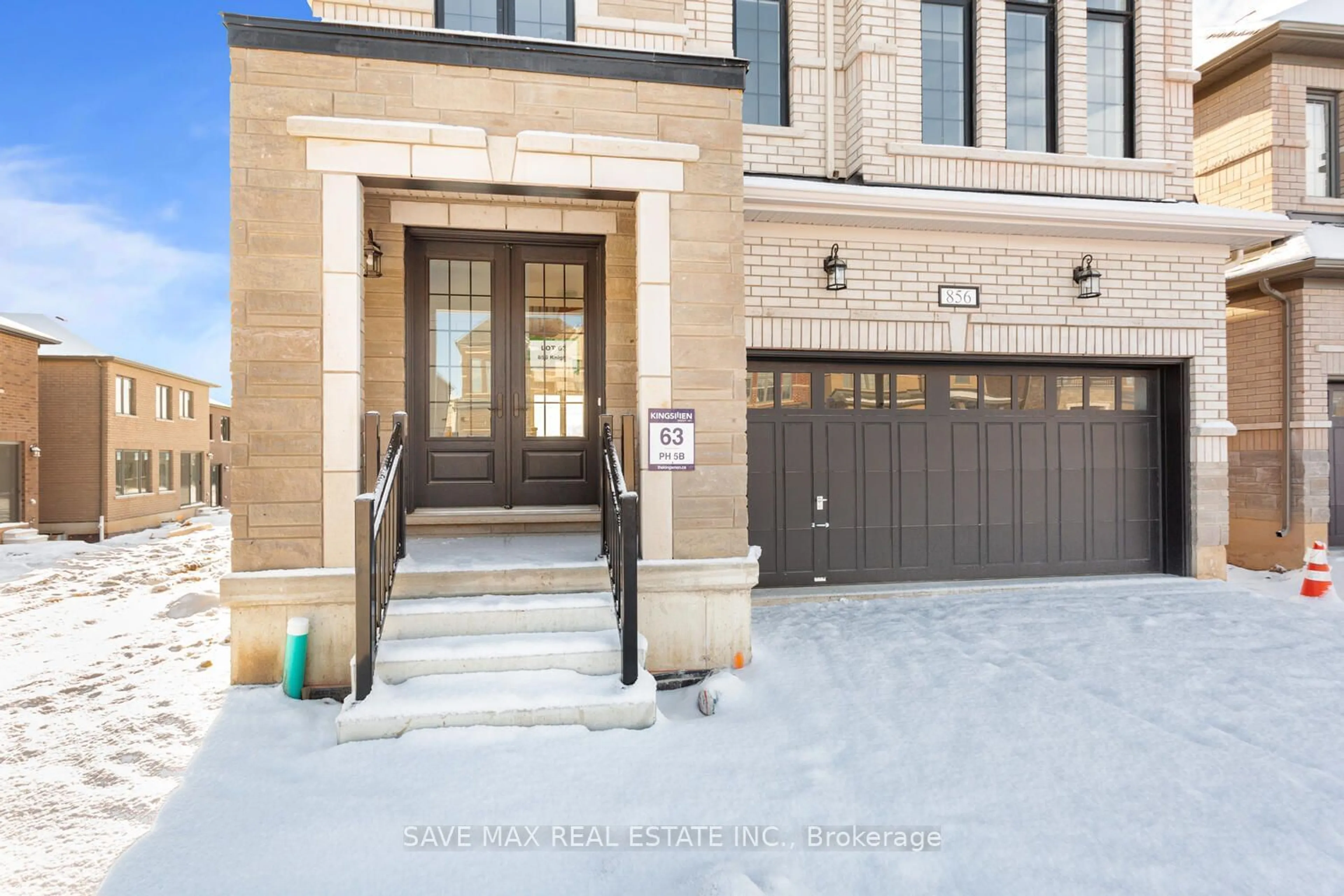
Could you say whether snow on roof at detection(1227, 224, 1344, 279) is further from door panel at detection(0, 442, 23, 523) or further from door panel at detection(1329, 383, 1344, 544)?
door panel at detection(0, 442, 23, 523)

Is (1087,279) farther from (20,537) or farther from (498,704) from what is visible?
(20,537)

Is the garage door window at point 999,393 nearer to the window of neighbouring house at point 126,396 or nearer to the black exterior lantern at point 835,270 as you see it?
the black exterior lantern at point 835,270

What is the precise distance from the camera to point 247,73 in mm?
3750

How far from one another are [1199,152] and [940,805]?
10.4 metres

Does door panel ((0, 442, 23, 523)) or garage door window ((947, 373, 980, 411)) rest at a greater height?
garage door window ((947, 373, 980, 411))

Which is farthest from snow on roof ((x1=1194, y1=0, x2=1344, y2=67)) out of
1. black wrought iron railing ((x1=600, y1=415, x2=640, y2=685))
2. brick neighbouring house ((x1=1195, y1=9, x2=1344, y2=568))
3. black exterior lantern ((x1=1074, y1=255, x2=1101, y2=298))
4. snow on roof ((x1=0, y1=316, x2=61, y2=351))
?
snow on roof ((x1=0, y1=316, x2=61, y2=351))

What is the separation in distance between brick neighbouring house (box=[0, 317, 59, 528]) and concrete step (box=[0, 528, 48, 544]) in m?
0.25

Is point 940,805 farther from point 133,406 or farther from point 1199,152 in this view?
point 133,406

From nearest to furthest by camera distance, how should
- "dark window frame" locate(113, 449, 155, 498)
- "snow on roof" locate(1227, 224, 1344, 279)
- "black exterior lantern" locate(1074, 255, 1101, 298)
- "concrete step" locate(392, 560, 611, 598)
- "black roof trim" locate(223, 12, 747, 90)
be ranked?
1. "black roof trim" locate(223, 12, 747, 90)
2. "concrete step" locate(392, 560, 611, 598)
3. "black exterior lantern" locate(1074, 255, 1101, 298)
4. "snow on roof" locate(1227, 224, 1344, 279)
5. "dark window frame" locate(113, 449, 155, 498)

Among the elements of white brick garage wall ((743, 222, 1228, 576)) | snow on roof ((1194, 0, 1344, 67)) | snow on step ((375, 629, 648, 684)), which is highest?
snow on roof ((1194, 0, 1344, 67))

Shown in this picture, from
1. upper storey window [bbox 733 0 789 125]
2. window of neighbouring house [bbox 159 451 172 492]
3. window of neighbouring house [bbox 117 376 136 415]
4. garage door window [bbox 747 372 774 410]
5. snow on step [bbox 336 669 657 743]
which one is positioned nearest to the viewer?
snow on step [bbox 336 669 657 743]

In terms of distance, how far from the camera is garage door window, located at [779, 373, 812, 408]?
6.07m

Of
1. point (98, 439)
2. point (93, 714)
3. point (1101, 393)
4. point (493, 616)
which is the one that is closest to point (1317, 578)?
point (1101, 393)

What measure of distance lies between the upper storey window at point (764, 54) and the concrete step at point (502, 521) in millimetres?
4131
